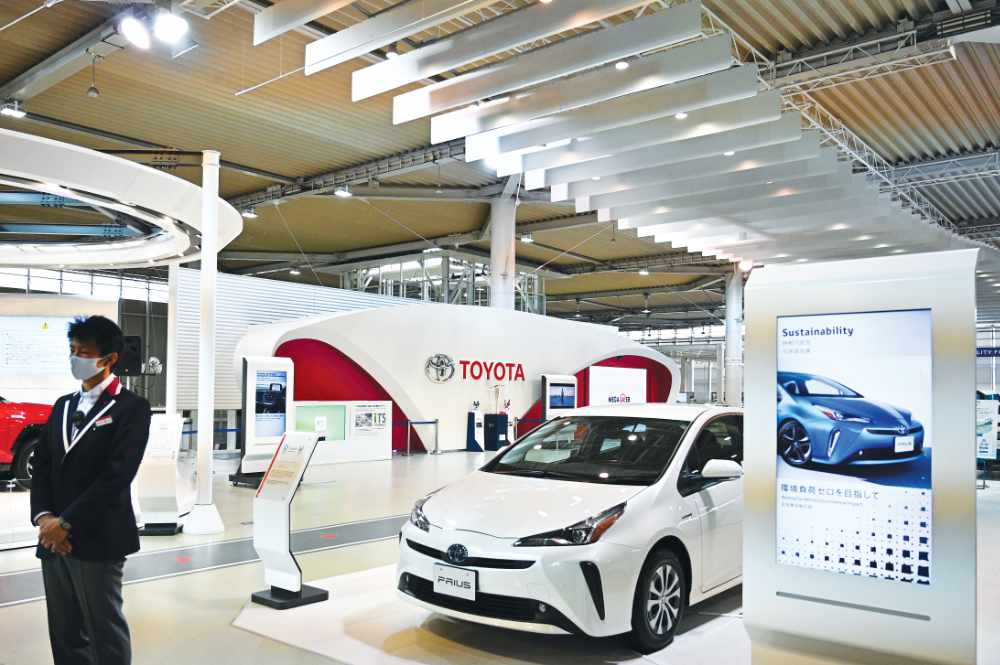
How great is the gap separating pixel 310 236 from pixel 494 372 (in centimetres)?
782

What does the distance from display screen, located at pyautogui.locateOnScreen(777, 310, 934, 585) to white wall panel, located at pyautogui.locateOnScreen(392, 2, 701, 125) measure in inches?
213

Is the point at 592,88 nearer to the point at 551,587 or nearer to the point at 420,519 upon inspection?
the point at 420,519

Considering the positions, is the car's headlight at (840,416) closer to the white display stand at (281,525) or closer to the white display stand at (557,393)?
the white display stand at (281,525)

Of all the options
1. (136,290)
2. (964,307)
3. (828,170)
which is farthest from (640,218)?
(136,290)

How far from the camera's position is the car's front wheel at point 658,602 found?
403 centimetres

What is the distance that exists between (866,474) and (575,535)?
154 cm

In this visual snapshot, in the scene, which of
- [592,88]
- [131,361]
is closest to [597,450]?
[131,361]

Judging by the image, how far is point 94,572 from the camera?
3027 millimetres

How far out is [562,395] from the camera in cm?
1962

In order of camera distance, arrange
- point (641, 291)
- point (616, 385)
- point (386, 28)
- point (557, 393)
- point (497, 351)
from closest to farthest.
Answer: point (386, 28), point (497, 351), point (557, 393), point (616, 385), point (641, 291)

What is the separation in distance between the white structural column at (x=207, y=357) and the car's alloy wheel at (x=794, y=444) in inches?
227

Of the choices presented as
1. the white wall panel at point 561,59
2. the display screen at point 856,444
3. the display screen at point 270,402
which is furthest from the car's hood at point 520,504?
the display screen at point 270,402

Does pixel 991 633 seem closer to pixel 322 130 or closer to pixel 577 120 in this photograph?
pixel 577 120

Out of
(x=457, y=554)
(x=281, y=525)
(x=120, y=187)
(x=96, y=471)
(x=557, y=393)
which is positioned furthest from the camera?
(x=557, y=393)
